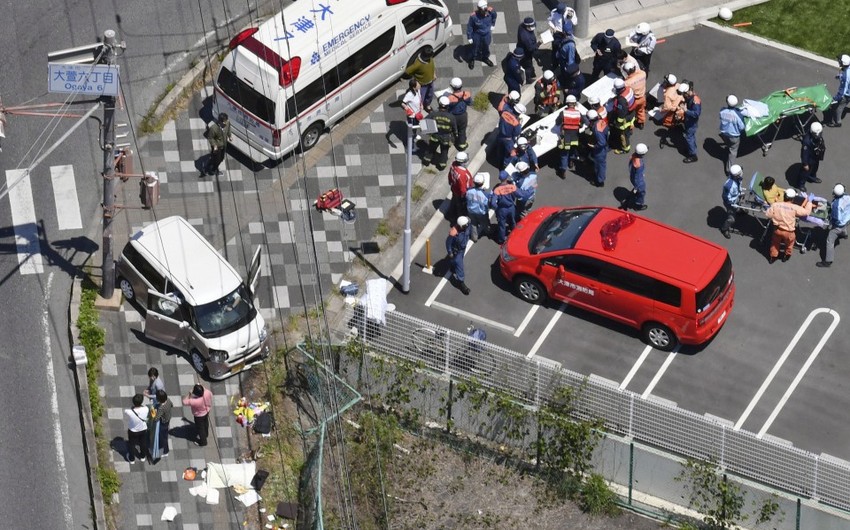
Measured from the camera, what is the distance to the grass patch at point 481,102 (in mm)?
36031

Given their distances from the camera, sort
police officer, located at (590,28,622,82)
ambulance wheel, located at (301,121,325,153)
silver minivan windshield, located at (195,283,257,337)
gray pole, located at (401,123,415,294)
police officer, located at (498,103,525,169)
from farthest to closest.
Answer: police officer, located at (590,28,622,82) < ambulance wheel, located at (301,121,325,153) < police officer, located at (498,103,525,169) < silver minivan windshield, located at (195,283,257,337) < gray pole, located at (401,123,415,294)

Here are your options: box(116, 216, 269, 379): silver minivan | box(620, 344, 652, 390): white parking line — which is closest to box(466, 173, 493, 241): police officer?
box(620, 344, 652, 390): white parking line

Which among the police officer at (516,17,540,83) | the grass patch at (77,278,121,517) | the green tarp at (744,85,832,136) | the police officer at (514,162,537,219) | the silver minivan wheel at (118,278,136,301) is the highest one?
the police officer at (516,17,540,83)

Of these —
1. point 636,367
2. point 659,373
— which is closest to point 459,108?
point 636,367

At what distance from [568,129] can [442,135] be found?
8.21 ft

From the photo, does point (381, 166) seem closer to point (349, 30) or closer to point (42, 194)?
point (349, 30)

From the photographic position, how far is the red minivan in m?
31.0

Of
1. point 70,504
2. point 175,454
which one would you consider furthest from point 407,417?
point 70,504

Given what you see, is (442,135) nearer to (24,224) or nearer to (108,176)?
(108,176)

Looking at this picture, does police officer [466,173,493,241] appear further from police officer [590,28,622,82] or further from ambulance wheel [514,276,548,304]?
police officer [590,28,622,82]

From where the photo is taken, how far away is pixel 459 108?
3453cm

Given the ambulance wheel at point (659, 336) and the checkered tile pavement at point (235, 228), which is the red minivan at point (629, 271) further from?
the checkered tile pavement at point (235, 228)

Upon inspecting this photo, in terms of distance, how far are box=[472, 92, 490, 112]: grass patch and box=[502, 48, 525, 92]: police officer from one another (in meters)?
0.60

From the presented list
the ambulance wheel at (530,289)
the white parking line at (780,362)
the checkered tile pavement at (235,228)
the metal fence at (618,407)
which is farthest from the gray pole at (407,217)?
the white parking line at (780,362)
